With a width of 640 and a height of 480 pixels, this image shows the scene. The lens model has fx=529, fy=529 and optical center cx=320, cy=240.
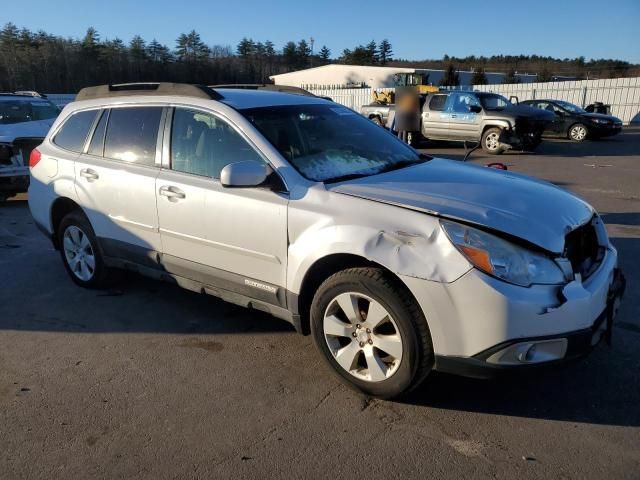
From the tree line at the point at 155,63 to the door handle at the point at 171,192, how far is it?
5497cm

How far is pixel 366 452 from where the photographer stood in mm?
2672

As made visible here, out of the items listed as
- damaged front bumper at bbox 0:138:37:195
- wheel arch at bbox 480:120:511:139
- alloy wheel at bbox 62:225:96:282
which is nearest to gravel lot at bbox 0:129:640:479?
alloy wheel at bbox 62:225:96:282

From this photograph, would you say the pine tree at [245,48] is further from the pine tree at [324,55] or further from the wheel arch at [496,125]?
the wheel arch at [496,125]

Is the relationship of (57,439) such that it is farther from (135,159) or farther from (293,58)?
(293,58)

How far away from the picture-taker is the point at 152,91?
14.4 feet

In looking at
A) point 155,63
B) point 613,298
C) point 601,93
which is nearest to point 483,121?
point 613,298

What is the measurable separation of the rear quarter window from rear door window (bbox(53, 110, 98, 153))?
14.3 m

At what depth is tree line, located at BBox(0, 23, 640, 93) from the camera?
60625 millimetres

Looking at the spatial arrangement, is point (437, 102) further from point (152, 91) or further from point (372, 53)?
point (372, 53)

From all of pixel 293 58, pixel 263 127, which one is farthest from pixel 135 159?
pixel 293 58

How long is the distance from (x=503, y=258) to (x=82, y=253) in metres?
3.93

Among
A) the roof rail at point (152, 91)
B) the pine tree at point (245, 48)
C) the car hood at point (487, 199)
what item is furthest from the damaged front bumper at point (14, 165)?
the pine tree at point (245, 48)

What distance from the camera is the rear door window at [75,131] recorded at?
484 centimetres

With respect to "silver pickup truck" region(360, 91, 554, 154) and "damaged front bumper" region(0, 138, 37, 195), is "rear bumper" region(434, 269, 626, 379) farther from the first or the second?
"silver pickup truck" region(360, 91, 554, 154)
